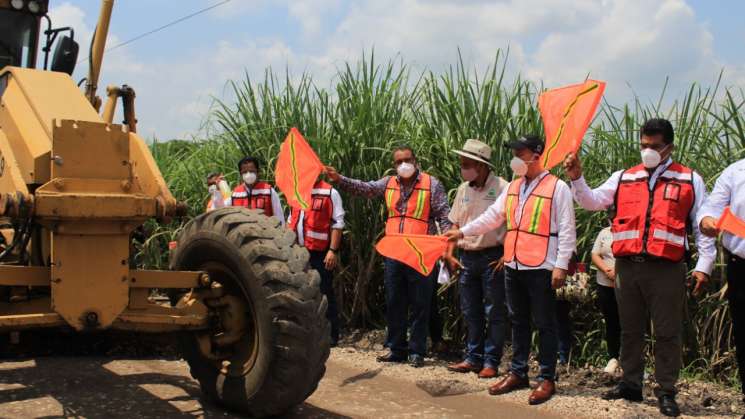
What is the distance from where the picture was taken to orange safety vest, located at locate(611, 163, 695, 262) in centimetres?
452

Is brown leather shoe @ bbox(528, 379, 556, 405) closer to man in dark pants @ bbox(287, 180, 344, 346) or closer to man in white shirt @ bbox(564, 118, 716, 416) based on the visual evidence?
man in white shirt @ bbox(564, 118, 716, 416)

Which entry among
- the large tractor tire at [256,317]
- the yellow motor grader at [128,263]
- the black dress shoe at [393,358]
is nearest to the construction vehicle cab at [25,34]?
the yellow motor grader at [128,263]

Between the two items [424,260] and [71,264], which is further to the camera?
[424,260]

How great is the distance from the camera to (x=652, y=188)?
4629mm

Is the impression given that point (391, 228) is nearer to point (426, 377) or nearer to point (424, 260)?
point (424, 260)

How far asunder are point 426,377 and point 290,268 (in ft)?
6.80

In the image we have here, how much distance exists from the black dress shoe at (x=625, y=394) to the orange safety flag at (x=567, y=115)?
1430 millimetres

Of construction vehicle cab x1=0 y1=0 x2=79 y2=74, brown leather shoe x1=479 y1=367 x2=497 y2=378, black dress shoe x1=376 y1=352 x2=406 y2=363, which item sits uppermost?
construction vehicle cab x1=0 y1=0 x2=79 y2=74

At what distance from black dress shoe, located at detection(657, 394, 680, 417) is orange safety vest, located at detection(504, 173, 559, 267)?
3.48 ft

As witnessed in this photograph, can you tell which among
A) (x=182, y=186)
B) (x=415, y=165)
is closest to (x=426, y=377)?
(x=415, y=165)

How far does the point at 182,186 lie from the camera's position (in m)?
9.08

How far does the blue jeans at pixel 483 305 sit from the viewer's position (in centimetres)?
563

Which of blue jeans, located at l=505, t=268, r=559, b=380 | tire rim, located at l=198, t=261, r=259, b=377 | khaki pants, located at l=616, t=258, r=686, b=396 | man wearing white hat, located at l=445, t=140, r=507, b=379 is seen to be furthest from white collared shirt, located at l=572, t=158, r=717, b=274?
tire rim, located at l=198, t=261, r=259, b=377

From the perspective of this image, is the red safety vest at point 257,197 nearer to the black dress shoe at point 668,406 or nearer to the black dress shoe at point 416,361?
the black dress shoe at point 416,361
